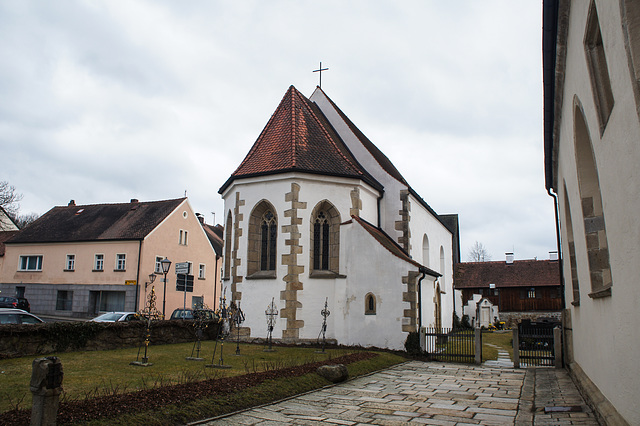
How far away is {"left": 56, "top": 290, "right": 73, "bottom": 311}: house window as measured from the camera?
34.7 meters

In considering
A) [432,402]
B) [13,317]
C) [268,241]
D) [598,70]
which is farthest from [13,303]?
[598,70]

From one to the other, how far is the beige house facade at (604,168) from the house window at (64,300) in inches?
1298

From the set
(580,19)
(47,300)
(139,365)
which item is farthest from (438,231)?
(47,300)

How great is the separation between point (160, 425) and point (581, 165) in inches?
309

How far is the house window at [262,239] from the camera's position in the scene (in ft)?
62.4

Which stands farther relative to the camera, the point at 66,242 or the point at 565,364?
the point at 66,242

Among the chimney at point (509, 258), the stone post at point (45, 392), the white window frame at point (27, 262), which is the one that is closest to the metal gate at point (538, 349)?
the stone post at point (45, 392)

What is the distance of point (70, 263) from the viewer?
117 feet

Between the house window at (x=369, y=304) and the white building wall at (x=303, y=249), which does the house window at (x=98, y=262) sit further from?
the house window at (x=369, y=304)

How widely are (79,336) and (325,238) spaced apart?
8.77m

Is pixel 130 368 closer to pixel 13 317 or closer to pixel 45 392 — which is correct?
pixel 45 392

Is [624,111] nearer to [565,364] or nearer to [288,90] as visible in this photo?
[565,364]

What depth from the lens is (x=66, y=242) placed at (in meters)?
35.8

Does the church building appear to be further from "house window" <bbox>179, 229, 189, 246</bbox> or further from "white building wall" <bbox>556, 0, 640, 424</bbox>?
"house window" <bbox>179, 229, 189, 246</bbox>
